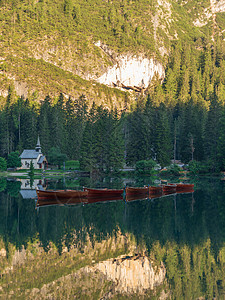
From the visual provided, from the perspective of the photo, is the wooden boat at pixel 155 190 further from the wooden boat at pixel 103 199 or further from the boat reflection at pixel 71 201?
the boat reflection at pixel 71 201

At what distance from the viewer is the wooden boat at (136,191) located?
53003 mm

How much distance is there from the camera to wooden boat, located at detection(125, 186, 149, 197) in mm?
53003

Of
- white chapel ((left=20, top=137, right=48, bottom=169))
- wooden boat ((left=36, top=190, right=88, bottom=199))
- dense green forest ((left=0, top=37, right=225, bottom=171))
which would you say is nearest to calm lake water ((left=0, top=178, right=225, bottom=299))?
wooden boat ((left=36, top=190, right=88, bottom=199))

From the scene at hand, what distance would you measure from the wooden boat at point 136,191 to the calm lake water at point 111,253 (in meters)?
10.2

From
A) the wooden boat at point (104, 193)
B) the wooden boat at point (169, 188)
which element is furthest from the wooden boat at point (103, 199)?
the wooden boat at point (169, 188)

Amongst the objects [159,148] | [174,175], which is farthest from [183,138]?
[174,175]

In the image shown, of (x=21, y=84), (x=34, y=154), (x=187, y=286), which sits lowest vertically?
(x=187, y=286)

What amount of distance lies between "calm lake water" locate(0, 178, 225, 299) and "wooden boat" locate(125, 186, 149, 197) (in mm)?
10247

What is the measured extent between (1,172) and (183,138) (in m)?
53.3

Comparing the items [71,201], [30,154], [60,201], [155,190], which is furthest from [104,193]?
[30,154]

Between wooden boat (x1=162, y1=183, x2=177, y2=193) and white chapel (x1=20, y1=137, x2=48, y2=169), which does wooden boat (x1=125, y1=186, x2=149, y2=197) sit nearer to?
wooden boat (x1=162, y1=183, x2=177, y2=193)

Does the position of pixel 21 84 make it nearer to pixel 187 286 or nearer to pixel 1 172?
pixel 1 172

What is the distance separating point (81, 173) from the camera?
317 feet

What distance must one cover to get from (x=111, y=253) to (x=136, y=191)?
97.4 feet
